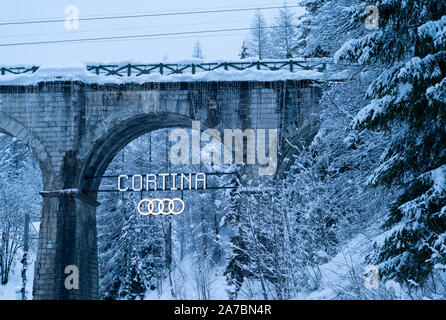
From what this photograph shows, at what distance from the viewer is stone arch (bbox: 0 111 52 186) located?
2428 centimetres

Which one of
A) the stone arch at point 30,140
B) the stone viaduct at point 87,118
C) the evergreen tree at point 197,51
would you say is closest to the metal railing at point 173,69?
the stone viaduct at point 87,118

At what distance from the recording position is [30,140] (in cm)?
2445

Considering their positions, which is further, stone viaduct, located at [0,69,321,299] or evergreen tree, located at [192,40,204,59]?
evergreen tree, located at [192,40,204,59]

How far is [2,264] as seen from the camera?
3825cm

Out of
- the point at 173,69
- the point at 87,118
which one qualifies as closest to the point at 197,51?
the point at 173,69

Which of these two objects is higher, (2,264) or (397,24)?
(2,264)

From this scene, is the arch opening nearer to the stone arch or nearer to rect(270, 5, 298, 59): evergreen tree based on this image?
the stone arch

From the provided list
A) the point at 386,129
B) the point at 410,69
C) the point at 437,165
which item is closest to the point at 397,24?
the point at 410,69

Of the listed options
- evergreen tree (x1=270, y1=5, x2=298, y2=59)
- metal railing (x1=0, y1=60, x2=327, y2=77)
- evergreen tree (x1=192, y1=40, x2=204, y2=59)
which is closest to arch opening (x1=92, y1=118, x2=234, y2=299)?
metal railing (x1=0, y1=60, x2=327, y2=77)

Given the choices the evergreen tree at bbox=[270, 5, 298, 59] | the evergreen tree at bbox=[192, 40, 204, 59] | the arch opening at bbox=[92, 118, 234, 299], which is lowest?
the arch opening at bbox=[92, 118, 234, 299]

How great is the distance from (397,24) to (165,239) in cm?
2572

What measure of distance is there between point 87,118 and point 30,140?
94.9 inches

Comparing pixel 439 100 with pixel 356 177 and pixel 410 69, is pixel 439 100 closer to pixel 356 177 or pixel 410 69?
pixel 410 69
